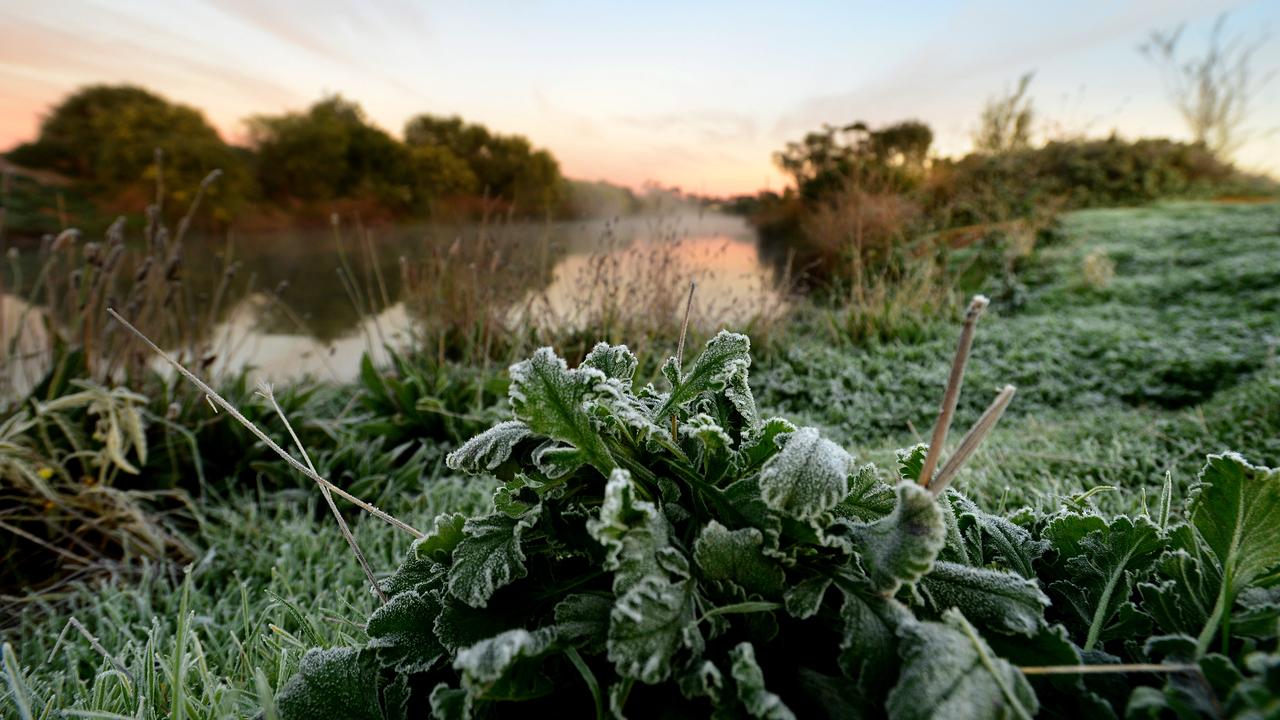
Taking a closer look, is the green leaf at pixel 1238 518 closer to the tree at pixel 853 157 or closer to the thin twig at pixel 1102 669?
the thin twig at pixel 1102 669

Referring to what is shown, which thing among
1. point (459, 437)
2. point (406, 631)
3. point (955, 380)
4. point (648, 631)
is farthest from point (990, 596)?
point (459, 437)

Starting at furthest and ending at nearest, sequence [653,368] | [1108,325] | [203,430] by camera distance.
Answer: [1108,325], [653,368], [203,430]

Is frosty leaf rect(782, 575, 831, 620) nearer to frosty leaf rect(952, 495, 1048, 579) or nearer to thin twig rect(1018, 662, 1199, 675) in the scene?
thin twig rect(1018, 662, 1199, 675)

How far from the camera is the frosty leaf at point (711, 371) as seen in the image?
28.6 inches

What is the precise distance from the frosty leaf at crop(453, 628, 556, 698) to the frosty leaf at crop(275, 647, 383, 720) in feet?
0.75

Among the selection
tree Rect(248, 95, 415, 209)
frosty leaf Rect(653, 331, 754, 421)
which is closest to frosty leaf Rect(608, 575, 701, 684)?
frosty leaf Rect(653, 331, 754, 421)

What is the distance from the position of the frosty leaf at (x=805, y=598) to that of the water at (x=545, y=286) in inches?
133

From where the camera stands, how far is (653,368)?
4.20m

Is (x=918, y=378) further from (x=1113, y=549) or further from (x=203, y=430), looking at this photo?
(x=203, y=430)

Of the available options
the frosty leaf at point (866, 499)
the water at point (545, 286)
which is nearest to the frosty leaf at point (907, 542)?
the frosty leaf at point (866, 499)

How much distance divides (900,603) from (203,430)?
11.0 feet

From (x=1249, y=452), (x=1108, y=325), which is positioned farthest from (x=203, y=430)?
(x=1108, y=325)

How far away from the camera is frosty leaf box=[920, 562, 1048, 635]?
1.82ft

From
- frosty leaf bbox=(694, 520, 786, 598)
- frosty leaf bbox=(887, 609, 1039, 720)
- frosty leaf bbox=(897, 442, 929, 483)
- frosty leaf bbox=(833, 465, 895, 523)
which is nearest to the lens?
frosty leaf bbox=(887, 609, 1039, 720)
